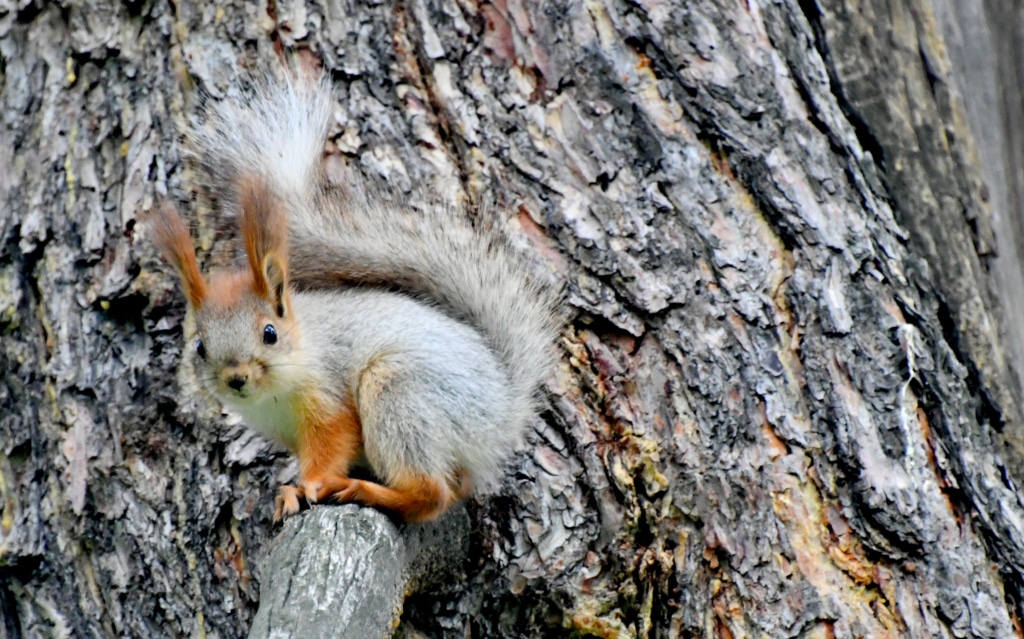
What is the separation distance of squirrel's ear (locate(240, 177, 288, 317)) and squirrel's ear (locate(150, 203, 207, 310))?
4.1 inches

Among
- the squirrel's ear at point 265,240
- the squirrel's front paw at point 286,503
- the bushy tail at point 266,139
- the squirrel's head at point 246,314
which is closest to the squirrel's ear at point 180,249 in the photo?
the squirrel's head at point 246,314

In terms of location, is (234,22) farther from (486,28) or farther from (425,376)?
(425,376)

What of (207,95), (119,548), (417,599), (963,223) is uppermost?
(963,223)

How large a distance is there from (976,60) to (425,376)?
5.16ft

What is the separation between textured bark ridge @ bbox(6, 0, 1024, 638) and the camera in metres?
1.90

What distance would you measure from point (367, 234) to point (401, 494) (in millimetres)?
520

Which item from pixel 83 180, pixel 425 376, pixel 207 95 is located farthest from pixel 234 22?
pixel 425 376

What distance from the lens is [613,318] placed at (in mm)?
2004

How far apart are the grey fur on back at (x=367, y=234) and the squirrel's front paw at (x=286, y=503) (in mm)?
435

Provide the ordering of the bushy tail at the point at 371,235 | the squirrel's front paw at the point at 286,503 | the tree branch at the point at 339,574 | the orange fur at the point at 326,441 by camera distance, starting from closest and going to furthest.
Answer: the tree branch at the point at 339,574
the squirrel's front paw at the point at 286,503
the orange fur at the point at 326,441
the bushy tail at the point at 371,235

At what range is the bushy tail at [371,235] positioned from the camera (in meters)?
2.02

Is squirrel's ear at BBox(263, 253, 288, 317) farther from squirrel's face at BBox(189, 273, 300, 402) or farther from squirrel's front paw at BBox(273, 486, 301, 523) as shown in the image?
squirrel's front paw at BBox(273, 486, 301, 523)

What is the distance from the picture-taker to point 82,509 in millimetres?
2143

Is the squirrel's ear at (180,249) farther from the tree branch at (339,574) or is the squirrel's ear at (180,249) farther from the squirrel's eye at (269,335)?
the tree branch at (339,574)
